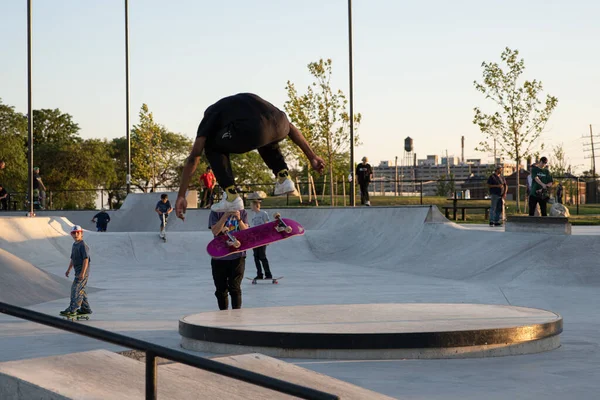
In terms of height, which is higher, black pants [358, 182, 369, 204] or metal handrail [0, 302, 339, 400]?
black pants [358, 182, 369, 204]

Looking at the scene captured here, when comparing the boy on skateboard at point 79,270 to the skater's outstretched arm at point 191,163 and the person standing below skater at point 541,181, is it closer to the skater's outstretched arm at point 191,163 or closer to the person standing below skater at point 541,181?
the skater's outstretched arm at point 191,163

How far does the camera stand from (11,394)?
4570 mm

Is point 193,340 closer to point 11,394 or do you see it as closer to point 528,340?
point 528,340

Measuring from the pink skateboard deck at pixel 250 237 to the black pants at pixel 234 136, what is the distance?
173 cm

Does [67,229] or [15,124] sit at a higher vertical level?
[15,124]

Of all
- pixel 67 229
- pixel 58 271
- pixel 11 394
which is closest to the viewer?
pixel 11 394

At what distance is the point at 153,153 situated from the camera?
60.2 meters

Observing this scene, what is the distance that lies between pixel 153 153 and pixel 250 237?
51771 millimetres

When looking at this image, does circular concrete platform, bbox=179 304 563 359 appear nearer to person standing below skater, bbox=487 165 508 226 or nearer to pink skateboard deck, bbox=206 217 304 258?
pink skateboard deck, bbox=206 217 304 258

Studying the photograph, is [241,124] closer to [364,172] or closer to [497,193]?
[497,193]

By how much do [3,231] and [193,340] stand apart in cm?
1511

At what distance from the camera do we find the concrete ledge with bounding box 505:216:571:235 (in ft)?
55.4

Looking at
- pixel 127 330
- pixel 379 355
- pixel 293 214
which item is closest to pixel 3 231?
pixel 293 214

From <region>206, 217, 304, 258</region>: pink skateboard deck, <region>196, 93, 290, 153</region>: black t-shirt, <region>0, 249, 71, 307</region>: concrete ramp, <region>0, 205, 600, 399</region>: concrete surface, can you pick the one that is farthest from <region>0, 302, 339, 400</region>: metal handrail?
<region>0, 249, 71, 307</region>: concrete ramp
